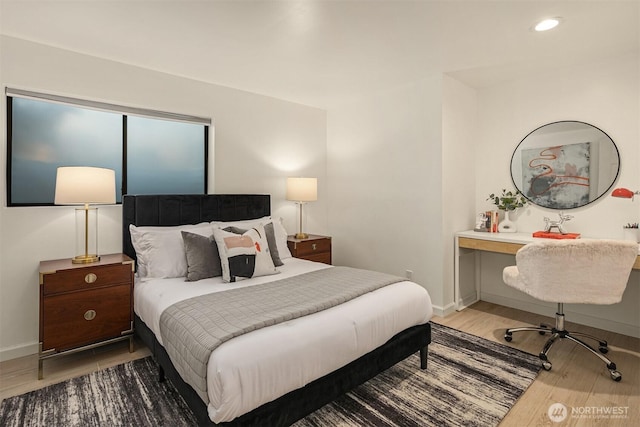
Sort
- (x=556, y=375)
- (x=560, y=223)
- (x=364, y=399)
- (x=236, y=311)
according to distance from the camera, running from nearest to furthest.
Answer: (x=236, y=311) → (x=364, y=399) → (x=556, y=375) → (x=560, y=223)

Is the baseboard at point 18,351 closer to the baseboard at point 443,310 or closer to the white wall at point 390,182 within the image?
the white wall at point 390,182

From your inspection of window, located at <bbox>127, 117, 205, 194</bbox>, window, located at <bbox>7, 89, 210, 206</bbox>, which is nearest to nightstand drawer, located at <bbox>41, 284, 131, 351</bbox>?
window, located at <bbox>7, 89, 210, 206</bbox>

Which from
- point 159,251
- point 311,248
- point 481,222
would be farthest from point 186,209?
point 481,222

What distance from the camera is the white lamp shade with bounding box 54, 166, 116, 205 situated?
2479 millimetres

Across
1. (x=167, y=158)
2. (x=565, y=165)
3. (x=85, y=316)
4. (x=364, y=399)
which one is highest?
(x=167, y=158)

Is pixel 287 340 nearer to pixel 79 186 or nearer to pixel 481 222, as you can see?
pixel 79 186

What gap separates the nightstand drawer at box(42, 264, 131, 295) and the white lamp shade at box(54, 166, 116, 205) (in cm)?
51

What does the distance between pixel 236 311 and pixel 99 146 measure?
7.60 ft

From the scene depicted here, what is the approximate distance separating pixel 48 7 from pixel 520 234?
4369 mm

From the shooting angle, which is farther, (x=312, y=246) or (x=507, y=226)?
(x=312, y=246)

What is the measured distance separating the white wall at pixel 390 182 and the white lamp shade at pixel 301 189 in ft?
2.11

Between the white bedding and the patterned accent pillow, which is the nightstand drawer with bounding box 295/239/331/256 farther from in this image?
the white bedding

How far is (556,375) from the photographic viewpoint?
2.34 m

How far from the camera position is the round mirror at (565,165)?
10.1ft
